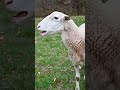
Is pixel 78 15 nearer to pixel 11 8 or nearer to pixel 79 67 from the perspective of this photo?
pixel 79 67

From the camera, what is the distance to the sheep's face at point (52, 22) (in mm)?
3682

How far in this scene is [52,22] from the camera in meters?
3.71

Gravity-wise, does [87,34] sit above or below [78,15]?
above

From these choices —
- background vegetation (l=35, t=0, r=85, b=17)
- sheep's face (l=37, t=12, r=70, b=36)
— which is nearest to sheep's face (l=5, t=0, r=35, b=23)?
sheep's face (l=37, t=12, r=70, b=36)

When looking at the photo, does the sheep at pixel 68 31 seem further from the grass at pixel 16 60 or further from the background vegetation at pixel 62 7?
the grass at pixel 16 60

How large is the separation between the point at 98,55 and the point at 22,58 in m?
2.12

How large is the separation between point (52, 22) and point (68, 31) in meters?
0.22

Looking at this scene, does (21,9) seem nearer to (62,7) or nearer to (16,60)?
(62,7)

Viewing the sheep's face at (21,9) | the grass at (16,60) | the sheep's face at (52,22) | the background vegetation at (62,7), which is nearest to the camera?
the sheep's face at (21,9)

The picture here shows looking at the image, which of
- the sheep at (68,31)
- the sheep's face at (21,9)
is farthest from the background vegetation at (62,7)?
the sheep's face at (21,9)

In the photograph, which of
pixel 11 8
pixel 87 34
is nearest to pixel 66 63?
pixel 11 8

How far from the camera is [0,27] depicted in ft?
12.8

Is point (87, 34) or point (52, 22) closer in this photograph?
point (87, 34)

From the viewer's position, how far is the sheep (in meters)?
3.70
